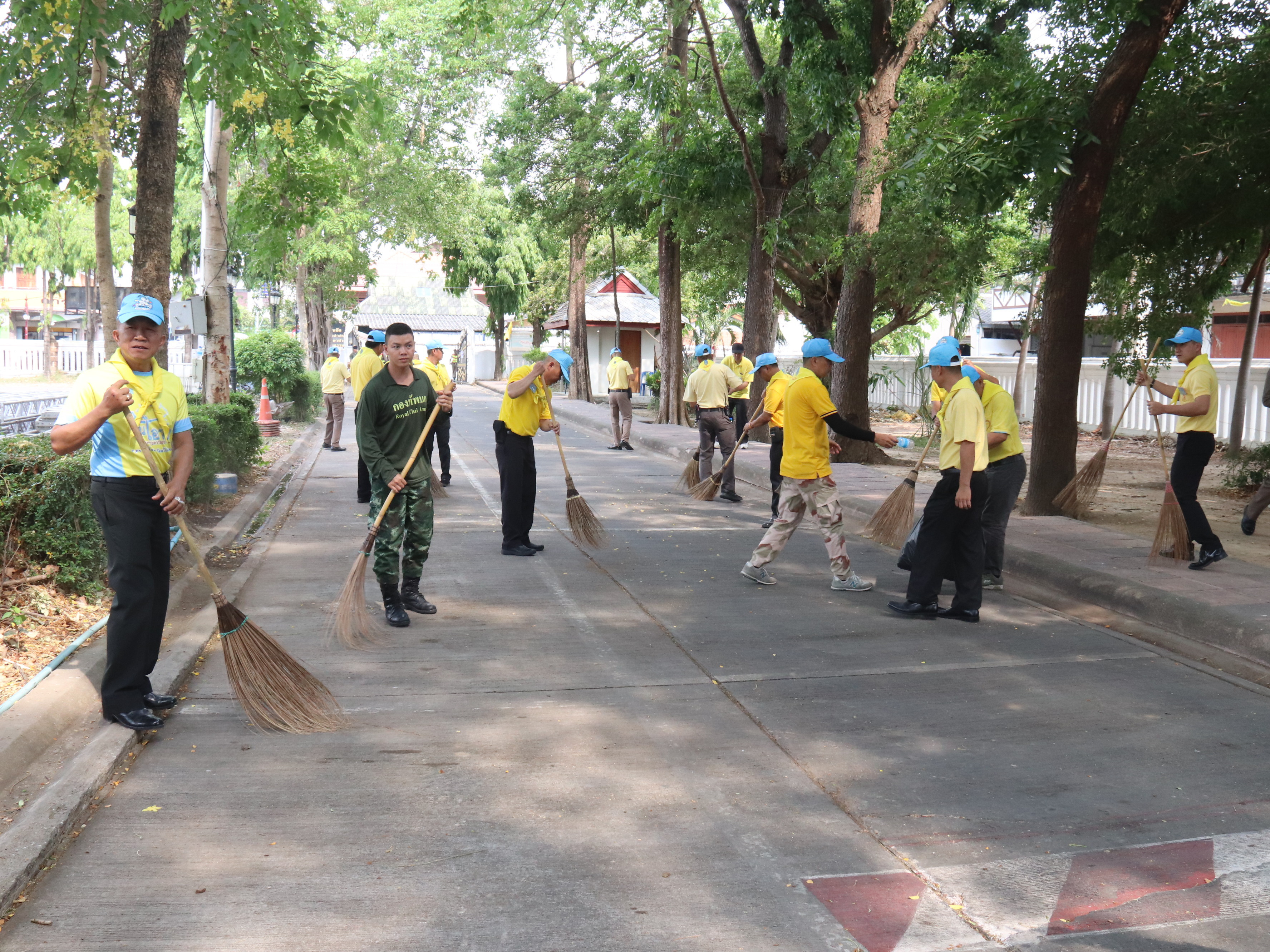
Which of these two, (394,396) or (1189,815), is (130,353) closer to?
(394,396)

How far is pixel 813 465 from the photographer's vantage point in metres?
8.66

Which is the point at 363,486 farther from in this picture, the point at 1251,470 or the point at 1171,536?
the point at 1251,470

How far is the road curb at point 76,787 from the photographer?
379cm

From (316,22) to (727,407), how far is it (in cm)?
668

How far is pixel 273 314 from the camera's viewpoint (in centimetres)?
5109

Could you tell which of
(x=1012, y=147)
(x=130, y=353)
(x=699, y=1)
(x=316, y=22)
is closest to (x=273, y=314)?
(x=699, y=1)

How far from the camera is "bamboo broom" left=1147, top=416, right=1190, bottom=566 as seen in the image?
9055mm

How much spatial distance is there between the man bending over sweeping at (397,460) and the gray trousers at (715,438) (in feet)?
21.7

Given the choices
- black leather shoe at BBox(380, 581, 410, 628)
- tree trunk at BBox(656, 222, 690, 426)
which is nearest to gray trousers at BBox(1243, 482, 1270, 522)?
black leather shoe at BBox(380, 581, 410, 628)

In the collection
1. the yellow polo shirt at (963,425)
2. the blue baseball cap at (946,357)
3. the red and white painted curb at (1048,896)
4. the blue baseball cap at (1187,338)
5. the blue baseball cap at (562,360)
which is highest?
the blue baseball cap at (1187,338)

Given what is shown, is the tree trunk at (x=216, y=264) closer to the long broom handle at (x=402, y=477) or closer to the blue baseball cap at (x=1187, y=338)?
the long broom handle at (x=402, y=477)

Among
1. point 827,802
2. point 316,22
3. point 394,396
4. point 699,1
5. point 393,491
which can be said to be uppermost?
point 699,1

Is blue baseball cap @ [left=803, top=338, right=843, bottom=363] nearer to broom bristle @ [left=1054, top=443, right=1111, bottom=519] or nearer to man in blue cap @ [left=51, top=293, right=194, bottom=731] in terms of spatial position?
broom bristle @ [left=1054, top=443, right=1111, bottom=519]

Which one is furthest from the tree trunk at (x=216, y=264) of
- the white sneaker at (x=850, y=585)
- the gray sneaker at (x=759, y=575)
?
the white sneaker at (x=850, y=585)
